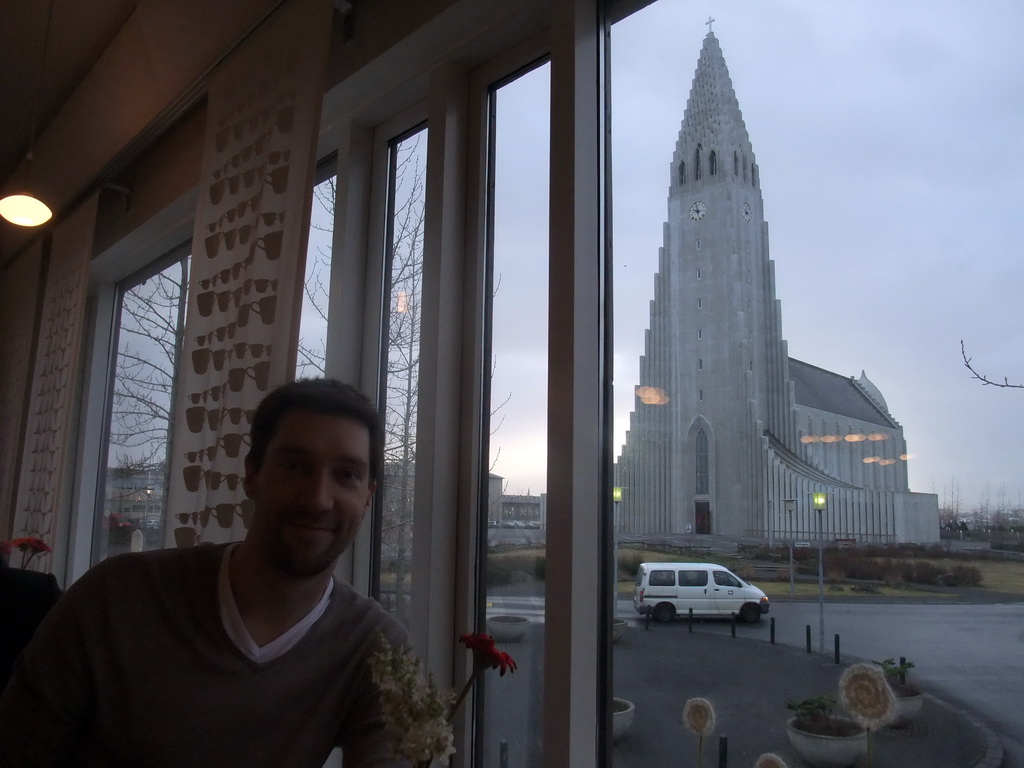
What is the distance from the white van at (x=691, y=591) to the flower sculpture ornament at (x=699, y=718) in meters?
0.16

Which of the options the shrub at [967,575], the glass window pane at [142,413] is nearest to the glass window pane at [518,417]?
the shrub at [967,575]

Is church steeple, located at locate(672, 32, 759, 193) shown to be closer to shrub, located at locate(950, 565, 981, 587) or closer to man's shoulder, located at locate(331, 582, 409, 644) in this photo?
shrub, located at locate(950, 565, 981, 587)

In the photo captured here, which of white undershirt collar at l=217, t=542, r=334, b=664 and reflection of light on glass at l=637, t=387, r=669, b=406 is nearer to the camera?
white undershirt collar at l=217, t=542, r=334, b=664

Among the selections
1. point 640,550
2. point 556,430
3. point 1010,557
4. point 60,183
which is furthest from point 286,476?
point 60,183

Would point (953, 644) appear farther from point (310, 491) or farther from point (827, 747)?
point (310, 491)

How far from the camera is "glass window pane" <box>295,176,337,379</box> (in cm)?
246

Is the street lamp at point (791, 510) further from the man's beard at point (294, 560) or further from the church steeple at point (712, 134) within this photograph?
the man's beard at point (294, 560)

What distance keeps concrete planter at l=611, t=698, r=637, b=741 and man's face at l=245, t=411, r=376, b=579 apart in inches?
25.0

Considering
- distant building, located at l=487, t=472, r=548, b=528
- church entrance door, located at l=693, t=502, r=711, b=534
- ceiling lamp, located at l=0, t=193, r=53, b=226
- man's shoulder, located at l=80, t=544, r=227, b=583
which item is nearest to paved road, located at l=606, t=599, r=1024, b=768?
church entrance door, located at l=693, t=502, r=711, b=534

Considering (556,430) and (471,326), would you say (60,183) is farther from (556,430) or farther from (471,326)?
(556,430)

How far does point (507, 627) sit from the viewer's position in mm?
1812

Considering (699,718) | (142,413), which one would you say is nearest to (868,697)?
(699,718)

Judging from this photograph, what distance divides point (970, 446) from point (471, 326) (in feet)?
3.76

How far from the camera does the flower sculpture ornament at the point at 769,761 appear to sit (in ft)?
4.10
